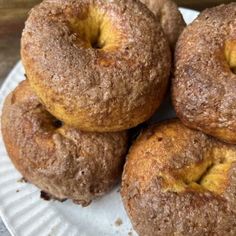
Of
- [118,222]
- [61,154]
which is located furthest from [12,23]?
[118,222]

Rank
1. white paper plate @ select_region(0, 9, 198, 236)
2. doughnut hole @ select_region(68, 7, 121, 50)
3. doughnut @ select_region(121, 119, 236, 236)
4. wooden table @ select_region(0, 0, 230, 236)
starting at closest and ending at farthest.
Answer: doughnut @ select_region(121, 119, 236, 236) → doughnut hole @ select_region(68, 7, 121, 50) → white paper plate @ select_region(0, 9, 198, 236) → wooden table @ select_region(0, 0, 230, 236)

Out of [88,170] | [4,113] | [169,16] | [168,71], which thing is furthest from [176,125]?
[4,113]

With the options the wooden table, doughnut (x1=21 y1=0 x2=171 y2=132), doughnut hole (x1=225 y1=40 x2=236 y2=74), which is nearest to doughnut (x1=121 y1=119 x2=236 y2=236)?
doughnut (x1=21 y1=0 x2=171 y2=132)

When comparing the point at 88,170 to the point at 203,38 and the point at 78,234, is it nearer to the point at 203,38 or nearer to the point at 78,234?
the point at 78,234

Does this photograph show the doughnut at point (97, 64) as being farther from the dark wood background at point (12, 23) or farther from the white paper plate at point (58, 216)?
the dark wood background at point (12, 23)

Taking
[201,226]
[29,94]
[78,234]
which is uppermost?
[29,94]

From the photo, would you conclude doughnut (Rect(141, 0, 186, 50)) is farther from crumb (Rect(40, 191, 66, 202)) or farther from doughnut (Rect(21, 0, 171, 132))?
crumb (Rect(40, 191, 66, 202))
